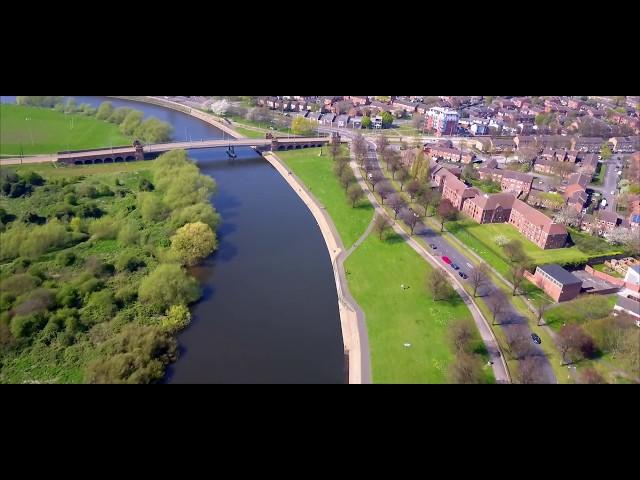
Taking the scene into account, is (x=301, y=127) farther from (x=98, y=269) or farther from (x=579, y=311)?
(x=579, y=311)

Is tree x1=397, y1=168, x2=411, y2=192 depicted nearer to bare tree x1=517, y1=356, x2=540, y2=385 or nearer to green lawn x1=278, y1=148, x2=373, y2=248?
green lawn x1=278, y1=148, x2=373, y2=248

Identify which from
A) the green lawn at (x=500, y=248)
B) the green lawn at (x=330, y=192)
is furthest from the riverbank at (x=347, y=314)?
the green lawn at (x=500, y=248)

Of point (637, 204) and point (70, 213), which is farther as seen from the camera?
point (637, 204)

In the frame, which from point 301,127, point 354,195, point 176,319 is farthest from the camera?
point 301,127

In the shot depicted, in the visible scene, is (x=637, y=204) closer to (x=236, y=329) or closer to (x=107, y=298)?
(x=236, y=329)

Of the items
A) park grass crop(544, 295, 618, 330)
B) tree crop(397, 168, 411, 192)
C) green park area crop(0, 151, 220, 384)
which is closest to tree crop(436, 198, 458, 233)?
tree crop(397, 168, 411, 192)

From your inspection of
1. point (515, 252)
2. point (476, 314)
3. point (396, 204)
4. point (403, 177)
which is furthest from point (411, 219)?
point (476, 314)

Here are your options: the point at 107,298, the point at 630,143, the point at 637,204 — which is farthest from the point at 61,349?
the point at 630,143
